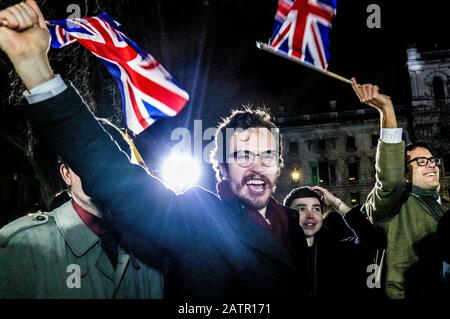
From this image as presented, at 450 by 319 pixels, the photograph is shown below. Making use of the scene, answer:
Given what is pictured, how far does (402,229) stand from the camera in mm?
3568

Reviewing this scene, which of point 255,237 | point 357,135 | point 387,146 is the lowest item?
point 255,237

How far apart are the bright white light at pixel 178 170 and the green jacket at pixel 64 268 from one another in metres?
4.76

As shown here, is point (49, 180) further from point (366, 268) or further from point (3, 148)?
point (3, 148)

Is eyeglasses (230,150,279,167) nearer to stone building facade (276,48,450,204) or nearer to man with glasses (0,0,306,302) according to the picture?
man with glasses (0,0,306,302)

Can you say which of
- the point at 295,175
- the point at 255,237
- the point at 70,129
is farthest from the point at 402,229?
the point at 295,175

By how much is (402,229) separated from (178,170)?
4605mm

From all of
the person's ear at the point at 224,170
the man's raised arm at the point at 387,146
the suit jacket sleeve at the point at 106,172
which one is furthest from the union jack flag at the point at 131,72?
the suit jacket sleeve at the point at 106,172

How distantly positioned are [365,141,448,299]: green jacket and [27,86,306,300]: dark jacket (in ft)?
4.83

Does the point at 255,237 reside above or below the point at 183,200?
below

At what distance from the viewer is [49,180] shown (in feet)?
25.7

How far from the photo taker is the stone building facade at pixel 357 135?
3572 centimetres

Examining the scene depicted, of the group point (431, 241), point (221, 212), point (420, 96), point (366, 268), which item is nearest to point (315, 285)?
point (366, 268)

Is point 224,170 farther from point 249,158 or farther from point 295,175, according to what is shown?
point 295,175

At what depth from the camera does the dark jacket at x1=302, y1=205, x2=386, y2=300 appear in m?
3.65
